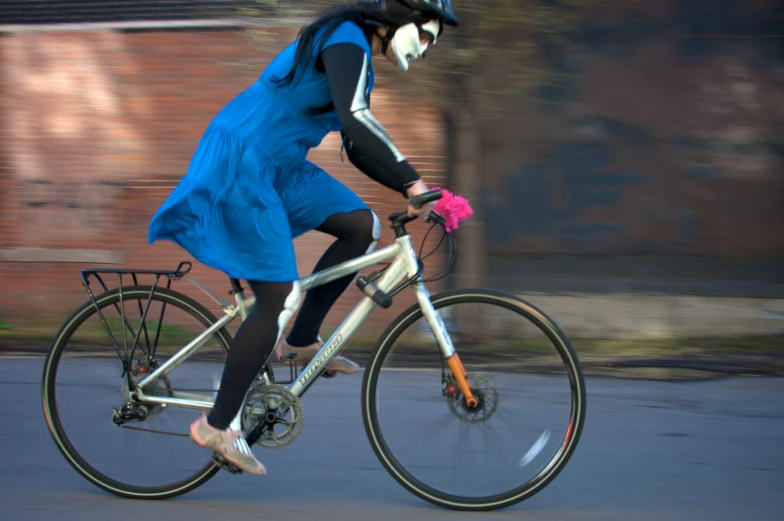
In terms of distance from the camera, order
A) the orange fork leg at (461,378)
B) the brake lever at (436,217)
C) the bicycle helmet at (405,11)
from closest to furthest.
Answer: the bicycle helmet at (405,11), the brake lever at (436,217), the orange fork leg at (461,378)

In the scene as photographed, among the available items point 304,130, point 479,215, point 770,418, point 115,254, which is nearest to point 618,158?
point 479,215

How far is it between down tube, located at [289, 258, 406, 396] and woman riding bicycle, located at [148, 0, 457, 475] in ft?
0.53

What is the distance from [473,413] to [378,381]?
1.22 ft

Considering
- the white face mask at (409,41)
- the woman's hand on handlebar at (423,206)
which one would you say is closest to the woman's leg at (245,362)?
the woman's hand on handlebar at (423,206)

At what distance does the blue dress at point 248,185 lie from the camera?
10.6ft

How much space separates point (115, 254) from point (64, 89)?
1.51 m

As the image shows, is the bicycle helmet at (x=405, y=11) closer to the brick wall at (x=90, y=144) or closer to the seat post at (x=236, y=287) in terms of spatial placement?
the seat post at (x=236, y=287)

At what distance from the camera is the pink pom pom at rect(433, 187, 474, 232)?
324cm

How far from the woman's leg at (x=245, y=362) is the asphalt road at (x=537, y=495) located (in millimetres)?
276

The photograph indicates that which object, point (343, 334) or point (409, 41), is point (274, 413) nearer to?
point (343, 334)

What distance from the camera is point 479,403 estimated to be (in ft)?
11.0

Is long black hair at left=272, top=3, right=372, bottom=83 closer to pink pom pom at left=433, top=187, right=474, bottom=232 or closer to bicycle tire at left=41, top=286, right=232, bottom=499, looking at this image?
pink pom pom at left=433, top=187, right=474, bottom=232

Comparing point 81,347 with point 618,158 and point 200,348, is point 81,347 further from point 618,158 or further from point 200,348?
point 618,158

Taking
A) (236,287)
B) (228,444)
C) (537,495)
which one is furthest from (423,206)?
(537,495)
